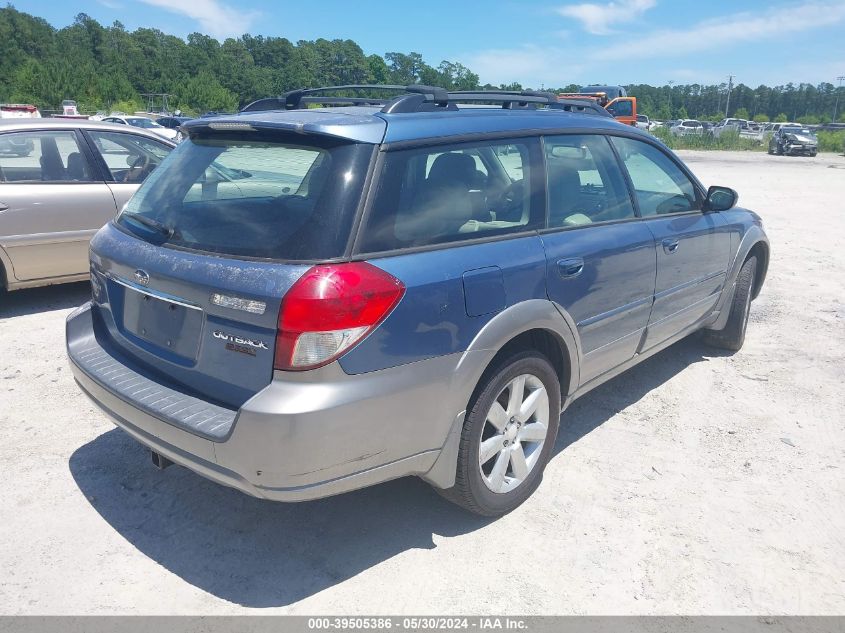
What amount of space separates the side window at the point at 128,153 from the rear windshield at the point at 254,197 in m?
3.50

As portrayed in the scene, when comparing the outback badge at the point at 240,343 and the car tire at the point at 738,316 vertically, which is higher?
the outback badge at the point at 240,343

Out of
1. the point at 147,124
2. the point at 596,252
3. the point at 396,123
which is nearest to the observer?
the point at 396,123

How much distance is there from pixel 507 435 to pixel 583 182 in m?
1.43

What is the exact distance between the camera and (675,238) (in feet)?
13.6

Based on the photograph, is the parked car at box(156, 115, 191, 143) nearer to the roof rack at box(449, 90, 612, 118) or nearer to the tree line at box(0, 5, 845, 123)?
the roof rack at box(449, 90, 612, 118)

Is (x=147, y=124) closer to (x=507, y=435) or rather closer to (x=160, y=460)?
(x=160, y=460)

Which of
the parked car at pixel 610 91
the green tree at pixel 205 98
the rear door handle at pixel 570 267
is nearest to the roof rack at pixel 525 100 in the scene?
the rear door handle at pixel 570 267

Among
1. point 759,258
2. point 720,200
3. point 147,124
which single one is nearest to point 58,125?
point 720,200

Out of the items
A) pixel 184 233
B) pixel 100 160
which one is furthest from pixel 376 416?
pixel 100 160

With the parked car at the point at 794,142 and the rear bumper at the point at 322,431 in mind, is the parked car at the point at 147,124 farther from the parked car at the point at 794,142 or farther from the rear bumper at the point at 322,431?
the parked car at the point at 794,142

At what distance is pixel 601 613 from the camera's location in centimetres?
261

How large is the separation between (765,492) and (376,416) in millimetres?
2199

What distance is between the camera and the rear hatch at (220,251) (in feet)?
8.11

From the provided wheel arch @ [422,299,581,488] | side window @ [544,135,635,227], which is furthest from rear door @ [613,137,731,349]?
wheel arch @ [422,299,581,488]
